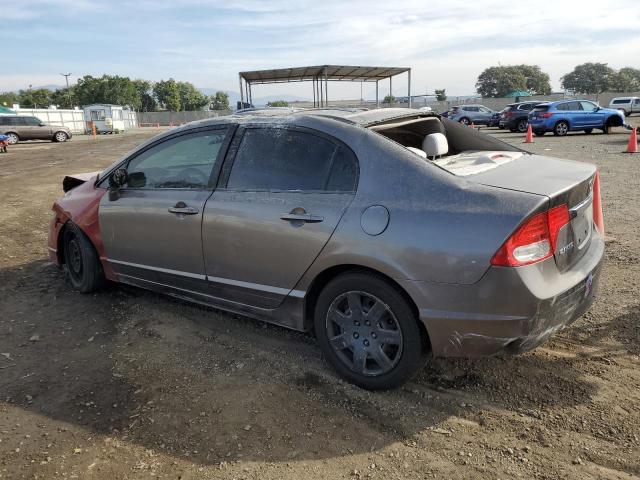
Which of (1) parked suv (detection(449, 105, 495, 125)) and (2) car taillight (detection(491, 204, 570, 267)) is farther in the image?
(1) parked suv (detection(449, 105, 495, 125))

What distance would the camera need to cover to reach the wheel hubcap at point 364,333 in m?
2.94

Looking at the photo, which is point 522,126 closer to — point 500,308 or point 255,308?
point 255,308

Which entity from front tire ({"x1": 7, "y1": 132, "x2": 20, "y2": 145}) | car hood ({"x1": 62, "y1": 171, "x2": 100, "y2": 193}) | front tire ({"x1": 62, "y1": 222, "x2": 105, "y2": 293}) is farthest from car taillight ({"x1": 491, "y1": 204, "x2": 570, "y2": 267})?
front tire ({"x1": 7, "y1": 132, "x2": 20, "y2": 145})

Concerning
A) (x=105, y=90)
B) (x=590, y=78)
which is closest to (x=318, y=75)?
(x=105, y=90)

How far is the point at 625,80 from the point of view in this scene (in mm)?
108938

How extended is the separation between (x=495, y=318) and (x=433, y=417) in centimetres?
67

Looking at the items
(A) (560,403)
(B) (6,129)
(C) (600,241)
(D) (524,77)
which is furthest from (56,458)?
(D) (524,77)

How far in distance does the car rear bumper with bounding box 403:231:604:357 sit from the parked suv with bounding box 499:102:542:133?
87.0 ft

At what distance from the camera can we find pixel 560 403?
2.88 metres

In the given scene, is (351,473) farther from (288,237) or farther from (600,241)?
(600,241)

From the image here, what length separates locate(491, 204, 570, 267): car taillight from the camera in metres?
2.50

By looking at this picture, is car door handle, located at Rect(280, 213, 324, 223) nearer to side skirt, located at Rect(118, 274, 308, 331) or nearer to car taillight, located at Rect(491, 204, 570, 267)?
side skirt, located at Rect(118, 274, 308, 331)

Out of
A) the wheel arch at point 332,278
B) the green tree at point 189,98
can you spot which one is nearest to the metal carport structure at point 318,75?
the wheel arch at point 332,278

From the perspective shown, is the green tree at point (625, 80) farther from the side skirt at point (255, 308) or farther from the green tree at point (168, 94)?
the side skirt at point (255, 308)
